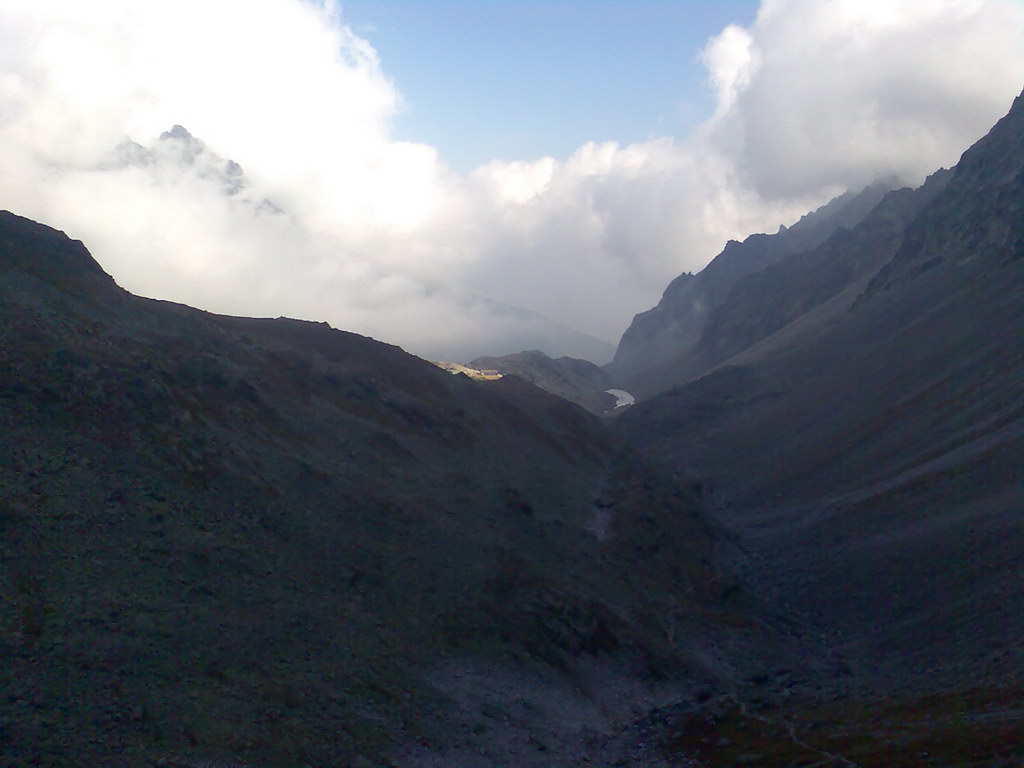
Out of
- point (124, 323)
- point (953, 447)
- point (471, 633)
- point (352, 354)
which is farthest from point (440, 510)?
point (953, 447)

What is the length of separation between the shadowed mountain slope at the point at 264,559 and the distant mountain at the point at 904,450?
361 inches

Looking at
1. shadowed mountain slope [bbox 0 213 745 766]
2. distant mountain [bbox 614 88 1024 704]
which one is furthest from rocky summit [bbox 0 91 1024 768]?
distant mountain [bbox 614 88 1024 704]

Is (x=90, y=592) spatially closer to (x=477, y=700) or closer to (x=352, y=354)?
(x=477, y=700)

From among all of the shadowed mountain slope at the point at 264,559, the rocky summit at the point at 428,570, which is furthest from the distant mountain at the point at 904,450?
the shadowed mountain slope at the point at 264,559

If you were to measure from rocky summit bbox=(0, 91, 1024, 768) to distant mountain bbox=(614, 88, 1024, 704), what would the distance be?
1.12ft

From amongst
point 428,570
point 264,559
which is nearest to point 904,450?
point 428,570

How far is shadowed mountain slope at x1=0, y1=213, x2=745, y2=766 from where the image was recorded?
2095cm

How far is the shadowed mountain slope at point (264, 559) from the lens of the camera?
21.0 meters

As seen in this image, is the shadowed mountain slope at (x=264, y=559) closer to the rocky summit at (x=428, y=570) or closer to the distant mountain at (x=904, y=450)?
the rocky summit at (x=428, y=570)

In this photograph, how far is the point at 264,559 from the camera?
1182 inches

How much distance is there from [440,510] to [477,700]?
14019mm

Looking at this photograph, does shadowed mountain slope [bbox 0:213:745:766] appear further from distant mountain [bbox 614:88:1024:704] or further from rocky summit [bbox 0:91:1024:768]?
distant mountain [bbox 614:88:1024:704]

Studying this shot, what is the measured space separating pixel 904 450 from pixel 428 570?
46.9 m

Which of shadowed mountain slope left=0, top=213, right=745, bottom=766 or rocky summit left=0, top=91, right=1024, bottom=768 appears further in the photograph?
rocky summit left=0, top=91, right=1024, bottom=768
